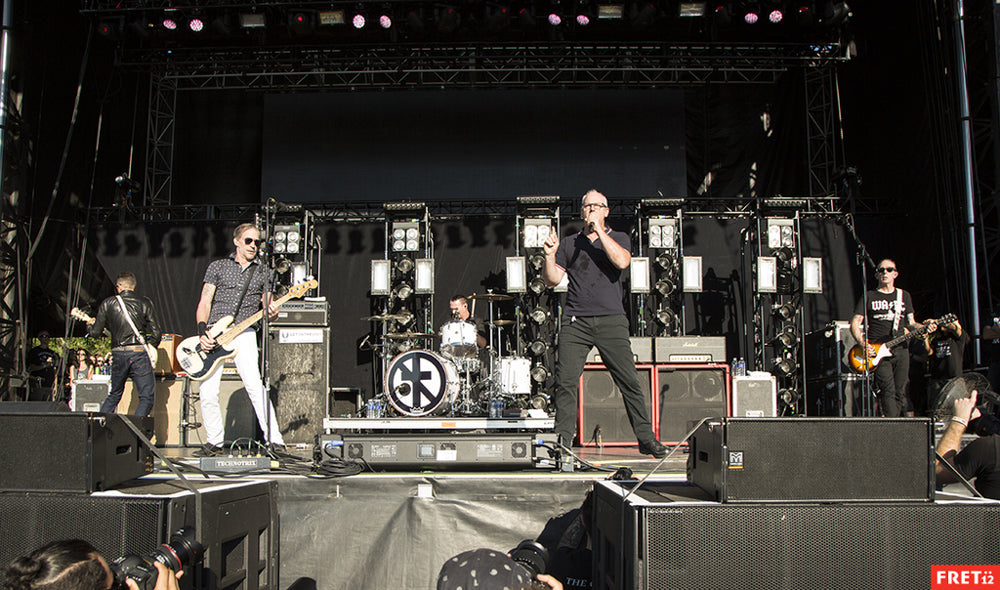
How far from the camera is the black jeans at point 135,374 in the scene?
6094 millimetres

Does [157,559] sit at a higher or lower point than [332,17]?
lower

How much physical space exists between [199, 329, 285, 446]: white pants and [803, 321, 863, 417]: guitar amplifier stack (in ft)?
19.3

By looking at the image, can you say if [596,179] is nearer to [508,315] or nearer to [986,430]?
[508,315]

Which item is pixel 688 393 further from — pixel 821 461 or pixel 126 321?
pixel 821 461

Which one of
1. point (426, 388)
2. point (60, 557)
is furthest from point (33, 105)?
point (60, 557)

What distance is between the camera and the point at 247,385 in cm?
557

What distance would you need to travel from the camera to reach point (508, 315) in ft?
35.1

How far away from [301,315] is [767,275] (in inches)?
232

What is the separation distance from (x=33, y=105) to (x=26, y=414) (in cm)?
908

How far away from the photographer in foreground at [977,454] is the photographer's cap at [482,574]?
212cm

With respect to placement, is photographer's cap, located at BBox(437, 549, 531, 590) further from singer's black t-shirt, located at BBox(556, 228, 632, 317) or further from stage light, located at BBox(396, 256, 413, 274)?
stage light, located at BBox(396, 256, 413, 274)

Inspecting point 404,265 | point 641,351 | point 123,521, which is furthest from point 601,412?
point 123,521

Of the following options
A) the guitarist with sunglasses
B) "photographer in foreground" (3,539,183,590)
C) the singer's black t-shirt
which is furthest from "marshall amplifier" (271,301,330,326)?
"photographer in foreground" (3,539,183,590)

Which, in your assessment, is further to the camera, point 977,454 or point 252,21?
point 252,21
